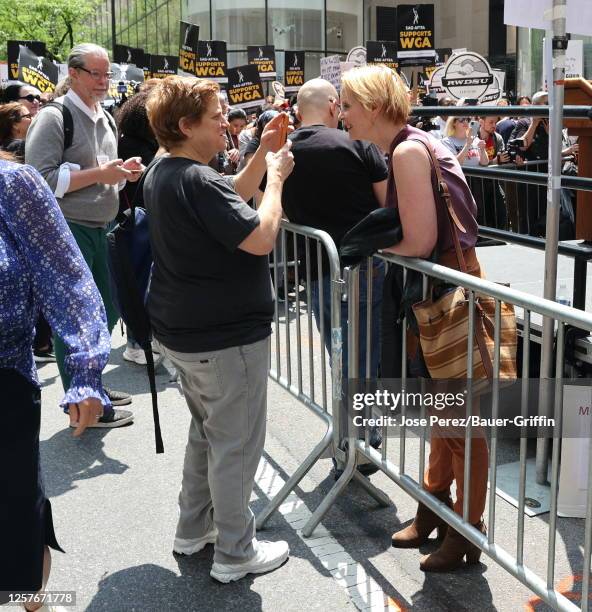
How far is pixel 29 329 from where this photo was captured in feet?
7.77

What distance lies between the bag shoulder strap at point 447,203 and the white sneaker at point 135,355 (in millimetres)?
3613

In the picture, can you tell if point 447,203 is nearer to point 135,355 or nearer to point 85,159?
point 85,159

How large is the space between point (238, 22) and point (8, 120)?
35669 millimetres

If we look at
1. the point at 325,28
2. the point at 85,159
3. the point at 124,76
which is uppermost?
the point at 325,28

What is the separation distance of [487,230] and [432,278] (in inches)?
81.3

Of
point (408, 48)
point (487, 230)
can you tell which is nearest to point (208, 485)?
point (487, 230)

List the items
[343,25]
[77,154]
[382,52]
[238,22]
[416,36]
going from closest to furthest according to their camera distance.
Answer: [77,154]
[416,36]
[382,52]
[238,22]
[343,25]

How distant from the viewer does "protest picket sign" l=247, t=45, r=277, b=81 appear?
57.6 ft

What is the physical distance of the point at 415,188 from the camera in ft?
9.95

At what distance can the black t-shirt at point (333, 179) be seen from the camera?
398 centimetres

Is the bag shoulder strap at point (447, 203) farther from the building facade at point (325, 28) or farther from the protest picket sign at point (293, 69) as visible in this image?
the building facade at point (325, 28)

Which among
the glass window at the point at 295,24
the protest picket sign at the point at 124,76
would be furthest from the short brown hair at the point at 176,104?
the glass window at the point at 295,24

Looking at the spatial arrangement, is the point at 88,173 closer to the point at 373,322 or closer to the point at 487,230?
the point at 373,322

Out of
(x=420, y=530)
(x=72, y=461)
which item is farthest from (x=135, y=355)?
(x=420, y=530)
